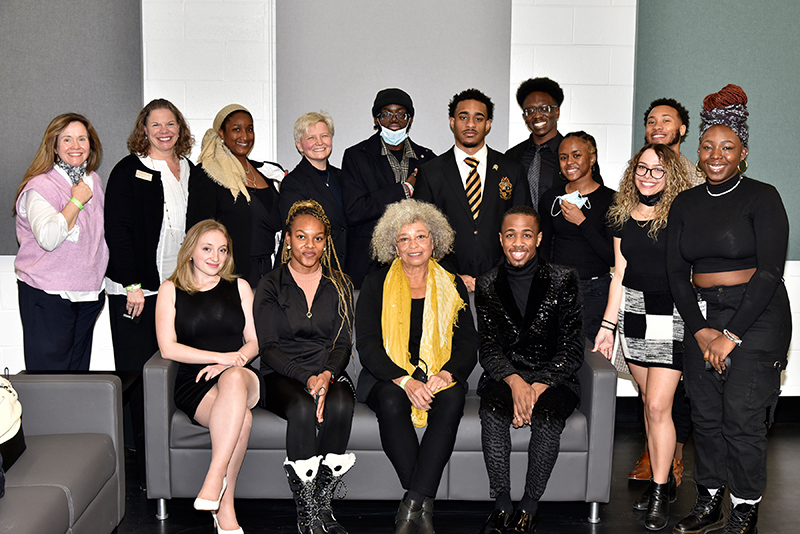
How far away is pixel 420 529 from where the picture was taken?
9.62 feet

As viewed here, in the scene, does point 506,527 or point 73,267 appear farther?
point 73,267

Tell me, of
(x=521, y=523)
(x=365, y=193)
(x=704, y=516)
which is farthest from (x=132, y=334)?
(x=704, y=516)

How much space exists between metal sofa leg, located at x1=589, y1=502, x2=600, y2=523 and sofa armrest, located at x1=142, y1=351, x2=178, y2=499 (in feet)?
5.91

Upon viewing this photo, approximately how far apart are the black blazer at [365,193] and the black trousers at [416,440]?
38.4 inches

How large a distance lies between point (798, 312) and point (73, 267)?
13.5ft

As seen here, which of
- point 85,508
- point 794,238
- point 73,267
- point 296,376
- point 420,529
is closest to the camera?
point 85,508

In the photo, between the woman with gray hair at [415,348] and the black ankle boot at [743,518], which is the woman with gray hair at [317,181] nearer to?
the woman with gray hair at [415,348]

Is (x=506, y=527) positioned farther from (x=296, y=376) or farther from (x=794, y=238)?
(x=794, y=238)

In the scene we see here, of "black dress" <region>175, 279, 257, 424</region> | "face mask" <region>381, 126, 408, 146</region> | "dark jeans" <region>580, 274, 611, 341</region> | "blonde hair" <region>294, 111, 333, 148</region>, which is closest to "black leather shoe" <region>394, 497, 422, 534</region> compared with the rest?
"black dress" <region>175, 279, 257, 424</region>

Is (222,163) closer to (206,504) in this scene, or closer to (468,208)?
(468,208)

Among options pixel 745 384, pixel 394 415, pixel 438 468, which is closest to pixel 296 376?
pixel 394 415

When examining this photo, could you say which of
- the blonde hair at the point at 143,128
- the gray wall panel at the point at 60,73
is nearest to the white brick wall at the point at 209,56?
the gray wall panel at the point at 60,73

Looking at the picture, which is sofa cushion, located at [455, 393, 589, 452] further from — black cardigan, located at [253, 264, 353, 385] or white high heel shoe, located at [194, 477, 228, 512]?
white high heel shoe, located at [194, 477, 228, 512]

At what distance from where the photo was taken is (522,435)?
308 cm
